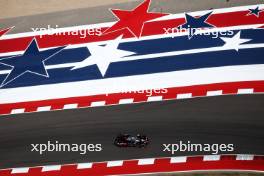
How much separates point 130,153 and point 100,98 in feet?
7.17

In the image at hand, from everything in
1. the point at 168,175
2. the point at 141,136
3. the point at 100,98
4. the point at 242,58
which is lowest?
the point at 168,175

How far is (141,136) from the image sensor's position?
12.6 metres

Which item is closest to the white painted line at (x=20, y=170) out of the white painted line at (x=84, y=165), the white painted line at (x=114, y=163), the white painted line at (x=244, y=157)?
the white painted line at (x=84, y=165)

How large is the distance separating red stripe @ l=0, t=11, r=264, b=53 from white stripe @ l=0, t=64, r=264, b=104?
168cm

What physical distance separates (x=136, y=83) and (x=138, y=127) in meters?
1.64

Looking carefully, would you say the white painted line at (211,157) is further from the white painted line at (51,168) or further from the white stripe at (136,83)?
the white painted line at (51,168)

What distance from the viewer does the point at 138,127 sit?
42.0 ft

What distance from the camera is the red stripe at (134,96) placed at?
43.0 ft

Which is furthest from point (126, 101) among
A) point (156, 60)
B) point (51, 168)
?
point (51, 168)

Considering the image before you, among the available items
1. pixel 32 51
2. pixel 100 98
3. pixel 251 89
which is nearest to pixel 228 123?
pixel 251 89

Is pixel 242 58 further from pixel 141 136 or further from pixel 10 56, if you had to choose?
pixel 10 56

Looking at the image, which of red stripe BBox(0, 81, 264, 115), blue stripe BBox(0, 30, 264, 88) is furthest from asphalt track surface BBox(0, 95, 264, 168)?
blue stripe BBox(0, 30, 264, 88)

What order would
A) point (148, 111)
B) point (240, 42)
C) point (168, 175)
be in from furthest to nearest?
point (240, 42), point (148, 111), point (168, 175)

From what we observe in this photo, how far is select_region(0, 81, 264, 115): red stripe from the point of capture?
43.0 ft
